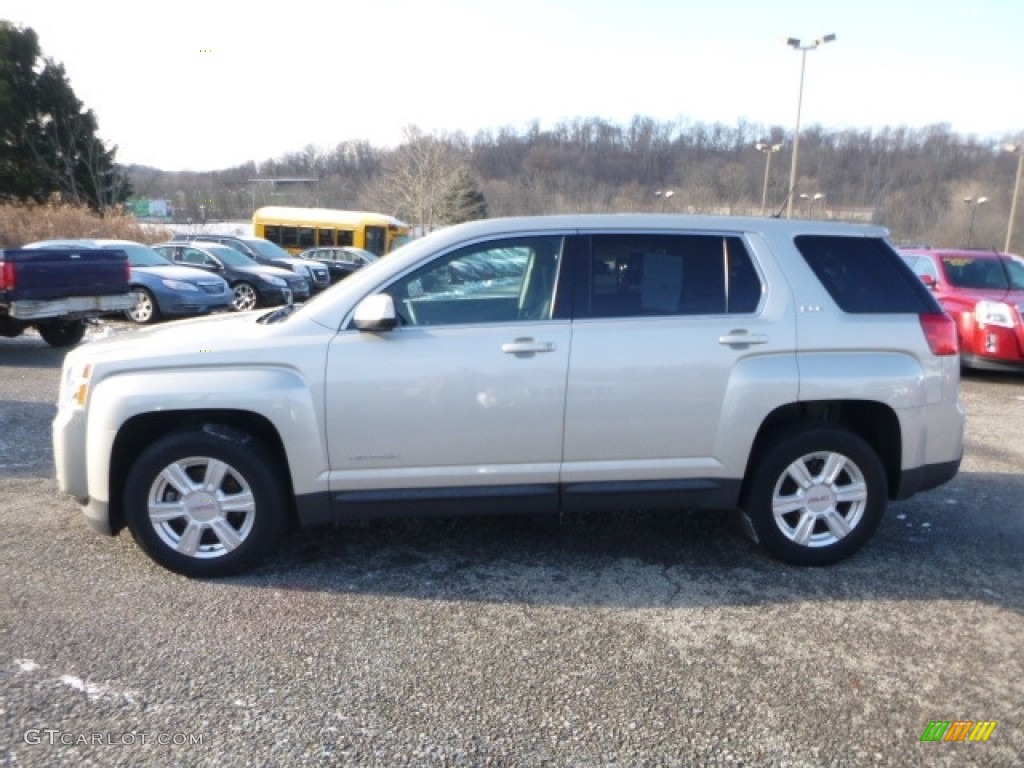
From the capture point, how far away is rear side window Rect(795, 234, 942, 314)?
414cm

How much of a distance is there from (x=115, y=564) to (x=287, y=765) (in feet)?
6.66

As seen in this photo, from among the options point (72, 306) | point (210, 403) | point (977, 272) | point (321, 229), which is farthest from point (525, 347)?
point (321, 229)

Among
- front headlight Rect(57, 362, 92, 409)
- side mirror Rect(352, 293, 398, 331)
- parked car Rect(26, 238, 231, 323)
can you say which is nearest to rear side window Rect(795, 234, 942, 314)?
side mirror Rect(352, 293, 398, 331)

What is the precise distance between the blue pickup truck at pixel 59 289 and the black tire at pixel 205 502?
762 cm

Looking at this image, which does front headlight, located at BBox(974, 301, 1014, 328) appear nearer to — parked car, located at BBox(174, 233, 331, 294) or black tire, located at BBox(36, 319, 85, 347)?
black tire, located at BBox(36, 319, 85, 347)

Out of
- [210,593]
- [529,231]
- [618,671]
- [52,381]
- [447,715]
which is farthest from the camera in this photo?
[52,381]

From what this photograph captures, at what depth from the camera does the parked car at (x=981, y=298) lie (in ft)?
31.1

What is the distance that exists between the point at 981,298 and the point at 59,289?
461 inches

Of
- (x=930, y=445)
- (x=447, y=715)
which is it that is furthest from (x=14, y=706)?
(x=930, y=445)

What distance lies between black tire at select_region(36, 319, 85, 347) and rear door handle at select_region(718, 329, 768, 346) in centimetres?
1042

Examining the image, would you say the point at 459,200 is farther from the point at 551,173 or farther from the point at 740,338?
the point at 740,338

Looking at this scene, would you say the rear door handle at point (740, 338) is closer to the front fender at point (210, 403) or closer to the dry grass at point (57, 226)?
the front fender at point (210, 403)

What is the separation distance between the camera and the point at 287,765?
8.50ft

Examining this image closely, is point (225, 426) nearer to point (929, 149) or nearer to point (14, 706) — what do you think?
point (14, 706)
